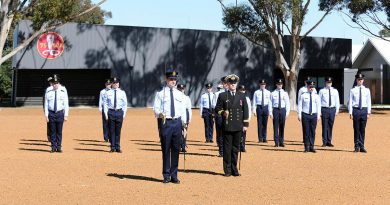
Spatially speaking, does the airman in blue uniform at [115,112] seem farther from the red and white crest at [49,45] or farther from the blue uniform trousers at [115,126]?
the red and white crest at [49,45]

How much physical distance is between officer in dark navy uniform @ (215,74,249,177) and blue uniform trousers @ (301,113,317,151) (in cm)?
428

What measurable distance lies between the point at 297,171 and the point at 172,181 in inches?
111

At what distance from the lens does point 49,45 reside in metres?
44.3

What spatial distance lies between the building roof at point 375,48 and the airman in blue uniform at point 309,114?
42.1 metres

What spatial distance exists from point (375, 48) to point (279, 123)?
44171 millimetres

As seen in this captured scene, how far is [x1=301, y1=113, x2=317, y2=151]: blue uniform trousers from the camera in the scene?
15.1 m

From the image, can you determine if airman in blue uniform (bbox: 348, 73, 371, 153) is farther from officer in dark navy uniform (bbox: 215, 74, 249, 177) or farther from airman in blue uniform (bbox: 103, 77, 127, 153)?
airman in blue uniform (bbox: 103, 77, 127, 153)

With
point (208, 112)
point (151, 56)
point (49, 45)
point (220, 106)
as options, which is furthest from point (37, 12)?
point (220, 106)

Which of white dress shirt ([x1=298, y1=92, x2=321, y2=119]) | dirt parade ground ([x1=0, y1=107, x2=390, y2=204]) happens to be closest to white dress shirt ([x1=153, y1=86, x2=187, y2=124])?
dirt parade ground ([x1=0, y1=107, x2=390, y2=204])

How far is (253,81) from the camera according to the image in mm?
51188

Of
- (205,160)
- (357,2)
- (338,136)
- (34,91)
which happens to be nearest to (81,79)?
(34,91)

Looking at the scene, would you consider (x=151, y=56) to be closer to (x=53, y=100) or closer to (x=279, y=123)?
(x=279, y=123)

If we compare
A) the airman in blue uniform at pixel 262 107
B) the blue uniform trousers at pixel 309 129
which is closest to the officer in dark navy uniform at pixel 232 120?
the blue uniform trousers at pixel 309 129

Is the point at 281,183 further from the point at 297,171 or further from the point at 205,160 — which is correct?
the point at 205,160
